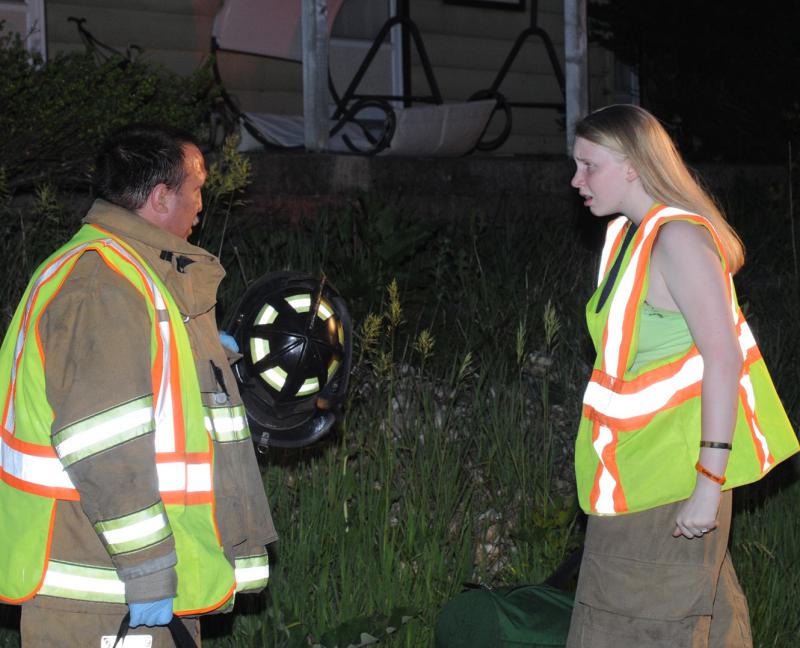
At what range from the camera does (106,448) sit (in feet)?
8.28

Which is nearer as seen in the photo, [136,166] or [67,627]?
[67,627]

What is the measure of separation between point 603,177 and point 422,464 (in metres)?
1.89

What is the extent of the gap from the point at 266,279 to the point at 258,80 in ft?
24.7

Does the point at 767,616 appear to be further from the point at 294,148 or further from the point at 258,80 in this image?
the point at 258,80

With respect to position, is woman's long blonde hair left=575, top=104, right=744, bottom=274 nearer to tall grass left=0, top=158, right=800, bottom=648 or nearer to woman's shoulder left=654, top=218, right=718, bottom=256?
woman's shoulder left=654, top=218, right=718, bottom=256

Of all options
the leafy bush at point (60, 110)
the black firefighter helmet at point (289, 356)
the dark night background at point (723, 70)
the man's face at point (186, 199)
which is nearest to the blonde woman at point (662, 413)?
the black firefighter helmet at point (289, 356)

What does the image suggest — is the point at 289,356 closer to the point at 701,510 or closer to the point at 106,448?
the point at 106,448

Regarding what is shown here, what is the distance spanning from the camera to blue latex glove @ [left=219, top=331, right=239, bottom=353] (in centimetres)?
321

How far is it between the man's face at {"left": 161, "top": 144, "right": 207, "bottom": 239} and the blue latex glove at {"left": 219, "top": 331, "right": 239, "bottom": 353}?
14.3 inches

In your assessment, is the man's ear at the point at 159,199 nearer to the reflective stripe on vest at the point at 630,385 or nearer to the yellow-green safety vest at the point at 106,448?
the yellow-green safety vest at the point at 106,448

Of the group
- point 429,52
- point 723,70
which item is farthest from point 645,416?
point 723,70

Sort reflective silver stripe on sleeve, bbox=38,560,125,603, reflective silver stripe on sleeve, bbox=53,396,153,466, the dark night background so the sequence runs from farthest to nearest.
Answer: the dark night background → reflective silver stripe on sleeve, bbox=38,560,125,603 → reflective silver stripe on sleeve, bbox=53,396,153,466

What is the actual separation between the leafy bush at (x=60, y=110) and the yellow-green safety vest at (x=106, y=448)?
3.94m

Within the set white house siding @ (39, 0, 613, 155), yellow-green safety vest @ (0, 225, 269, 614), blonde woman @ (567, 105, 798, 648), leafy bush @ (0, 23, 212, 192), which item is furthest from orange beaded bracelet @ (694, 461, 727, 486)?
white house siding @ (39, 0, 613, 155)
